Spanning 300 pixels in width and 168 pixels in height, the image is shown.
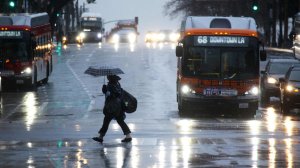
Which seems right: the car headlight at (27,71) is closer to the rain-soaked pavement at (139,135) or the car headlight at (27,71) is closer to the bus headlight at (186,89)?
the rain-soaked pavement at (139,135)

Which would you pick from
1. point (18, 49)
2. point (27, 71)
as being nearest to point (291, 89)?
point (27, 71)

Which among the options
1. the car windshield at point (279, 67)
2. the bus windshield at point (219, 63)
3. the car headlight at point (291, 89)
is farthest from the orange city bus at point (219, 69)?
the car windshield at point (279, 67)

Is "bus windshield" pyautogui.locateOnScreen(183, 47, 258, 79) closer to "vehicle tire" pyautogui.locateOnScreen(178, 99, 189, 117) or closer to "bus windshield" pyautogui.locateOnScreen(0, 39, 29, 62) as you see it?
"vehicle tire" pyautogui.locateOnScreen(178, 99, 189, 117)

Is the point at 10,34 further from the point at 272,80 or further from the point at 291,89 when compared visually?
the point at 291,89

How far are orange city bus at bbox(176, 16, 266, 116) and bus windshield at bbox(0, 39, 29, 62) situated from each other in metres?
15.8

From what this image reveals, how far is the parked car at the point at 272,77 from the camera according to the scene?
40250 millimetres

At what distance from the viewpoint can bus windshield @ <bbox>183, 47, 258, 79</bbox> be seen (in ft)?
103

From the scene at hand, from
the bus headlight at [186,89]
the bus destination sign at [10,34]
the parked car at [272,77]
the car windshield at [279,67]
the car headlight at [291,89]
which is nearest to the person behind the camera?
the bus headlight at [186,89]

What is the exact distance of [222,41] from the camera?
104ft

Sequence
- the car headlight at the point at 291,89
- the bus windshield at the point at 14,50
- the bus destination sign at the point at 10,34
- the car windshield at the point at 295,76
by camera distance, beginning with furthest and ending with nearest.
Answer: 1. the bus windshield at the point at 14,50
2. the bus destination sign at the point at 10,34
3. the car windshield at the point at 295,76
4. the car headlight at the point at 291,89

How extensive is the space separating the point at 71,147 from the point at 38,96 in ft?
71.3

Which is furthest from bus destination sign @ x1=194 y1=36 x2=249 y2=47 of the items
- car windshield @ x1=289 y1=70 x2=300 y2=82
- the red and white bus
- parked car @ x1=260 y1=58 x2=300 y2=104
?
the red and white bus

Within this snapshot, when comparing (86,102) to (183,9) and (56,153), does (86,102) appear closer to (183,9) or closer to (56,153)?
(56,153)

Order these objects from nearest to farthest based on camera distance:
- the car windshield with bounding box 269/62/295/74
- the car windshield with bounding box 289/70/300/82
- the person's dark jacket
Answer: the person's dark jacket → the car windshield with bounding box 289/70/300/82 → the car windshield with bounding box 269/62/295/74
